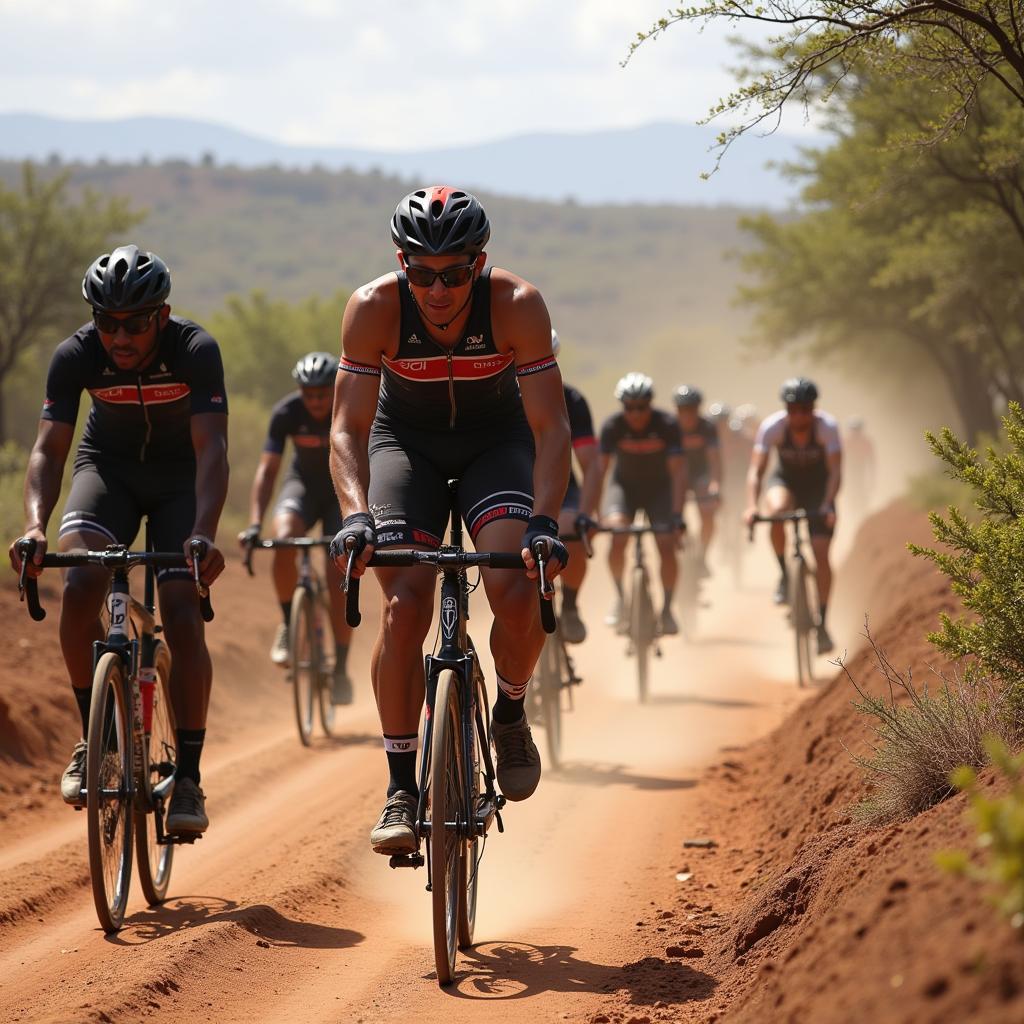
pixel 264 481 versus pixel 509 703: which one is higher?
pixel 264 481

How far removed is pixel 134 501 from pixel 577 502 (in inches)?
185

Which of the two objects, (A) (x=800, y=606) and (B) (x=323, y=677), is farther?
(A) (x=800, y=606)

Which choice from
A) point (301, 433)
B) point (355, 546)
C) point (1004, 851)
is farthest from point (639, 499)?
point (1004, 851)

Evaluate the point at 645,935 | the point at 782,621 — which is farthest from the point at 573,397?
the point at 782,621

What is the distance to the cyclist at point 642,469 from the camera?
14438 mm

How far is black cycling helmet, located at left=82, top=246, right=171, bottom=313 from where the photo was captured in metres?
7.05

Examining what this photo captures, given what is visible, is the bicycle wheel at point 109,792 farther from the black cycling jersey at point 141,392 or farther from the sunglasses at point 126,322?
the sunglasses at point 126,322

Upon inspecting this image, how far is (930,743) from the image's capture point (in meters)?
6.13

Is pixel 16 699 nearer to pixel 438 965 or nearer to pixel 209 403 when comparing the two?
pixel 209 403

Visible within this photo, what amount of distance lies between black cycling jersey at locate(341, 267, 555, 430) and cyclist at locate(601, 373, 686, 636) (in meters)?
7.93

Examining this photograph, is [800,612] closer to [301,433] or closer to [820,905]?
[301,433]

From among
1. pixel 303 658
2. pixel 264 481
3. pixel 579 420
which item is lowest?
pixel 303 658

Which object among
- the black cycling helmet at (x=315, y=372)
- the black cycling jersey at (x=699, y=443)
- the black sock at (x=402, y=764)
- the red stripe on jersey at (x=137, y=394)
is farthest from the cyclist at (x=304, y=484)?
the black cycling jersey at (x=699, y=443)

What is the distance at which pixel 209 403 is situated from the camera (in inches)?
286
